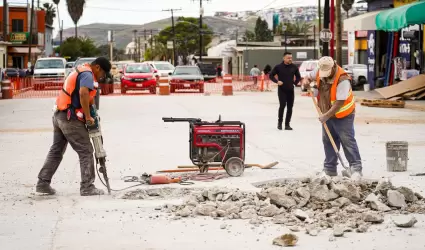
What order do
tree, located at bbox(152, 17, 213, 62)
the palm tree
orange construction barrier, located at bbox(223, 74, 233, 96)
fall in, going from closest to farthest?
1. orange construction barrier, located at bbox(223, 74, 233, 96)
2. the palm tree
3. tree, located at bbox(152, 17, 213, 62)

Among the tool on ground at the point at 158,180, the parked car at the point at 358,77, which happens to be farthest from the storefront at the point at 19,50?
the tool on ground at the point at 158,180

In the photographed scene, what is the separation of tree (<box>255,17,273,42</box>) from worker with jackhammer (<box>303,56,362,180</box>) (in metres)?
144

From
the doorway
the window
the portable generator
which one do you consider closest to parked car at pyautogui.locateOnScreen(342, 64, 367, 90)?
the portable generator

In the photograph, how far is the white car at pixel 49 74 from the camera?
52.7 metres

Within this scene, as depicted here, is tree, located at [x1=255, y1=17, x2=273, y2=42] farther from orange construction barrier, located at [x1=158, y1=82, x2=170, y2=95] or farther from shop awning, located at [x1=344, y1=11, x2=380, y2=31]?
shop awning, located at [x1=344, y1=11, x2=380, y2=31]

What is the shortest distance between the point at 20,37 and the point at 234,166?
87.1m

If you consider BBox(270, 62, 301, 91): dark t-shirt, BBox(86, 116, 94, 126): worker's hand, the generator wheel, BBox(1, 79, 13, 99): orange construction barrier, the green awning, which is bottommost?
the generator wheel

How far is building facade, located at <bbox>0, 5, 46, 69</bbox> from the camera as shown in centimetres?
9719

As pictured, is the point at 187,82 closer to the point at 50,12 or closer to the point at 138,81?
the point at 138,81

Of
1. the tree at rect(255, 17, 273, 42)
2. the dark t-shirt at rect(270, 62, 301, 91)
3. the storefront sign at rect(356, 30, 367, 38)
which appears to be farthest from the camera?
the tree at rect(255, 17, 273, 42)

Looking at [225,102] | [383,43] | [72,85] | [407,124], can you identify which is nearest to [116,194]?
[72,85]

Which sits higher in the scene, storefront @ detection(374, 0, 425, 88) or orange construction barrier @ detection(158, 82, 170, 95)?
storefront @ detection(374, 0, 425, 88)

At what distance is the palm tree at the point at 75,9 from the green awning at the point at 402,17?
10707 cm

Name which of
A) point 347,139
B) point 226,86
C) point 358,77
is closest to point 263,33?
point 358,77
